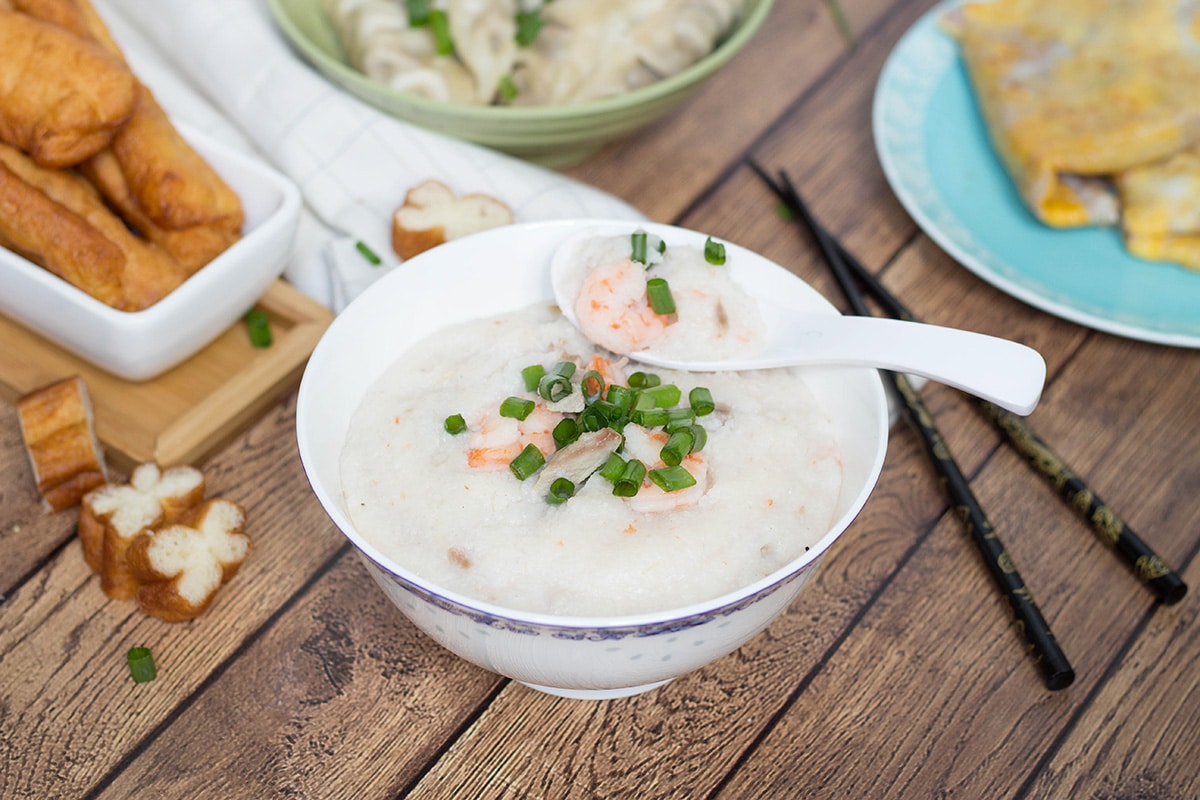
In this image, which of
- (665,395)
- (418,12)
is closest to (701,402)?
(665,395)

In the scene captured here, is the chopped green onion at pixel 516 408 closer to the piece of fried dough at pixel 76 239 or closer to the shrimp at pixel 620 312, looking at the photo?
the shrimp at pixel 620 312

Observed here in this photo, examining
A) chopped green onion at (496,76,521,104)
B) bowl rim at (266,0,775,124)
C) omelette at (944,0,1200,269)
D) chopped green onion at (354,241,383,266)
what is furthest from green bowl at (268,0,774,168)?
omelette at (944,0,1200,269)

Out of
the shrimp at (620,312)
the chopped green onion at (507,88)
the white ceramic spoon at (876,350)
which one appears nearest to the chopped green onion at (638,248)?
the shrimp at (620,312)

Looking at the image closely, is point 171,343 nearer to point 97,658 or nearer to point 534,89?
point 97,658

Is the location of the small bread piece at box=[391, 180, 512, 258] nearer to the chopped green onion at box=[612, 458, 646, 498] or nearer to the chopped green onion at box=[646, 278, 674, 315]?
the chopped green onion at box=[646, 278, 674, 315]

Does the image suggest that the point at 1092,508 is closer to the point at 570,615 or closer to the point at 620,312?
the point at 620,312
